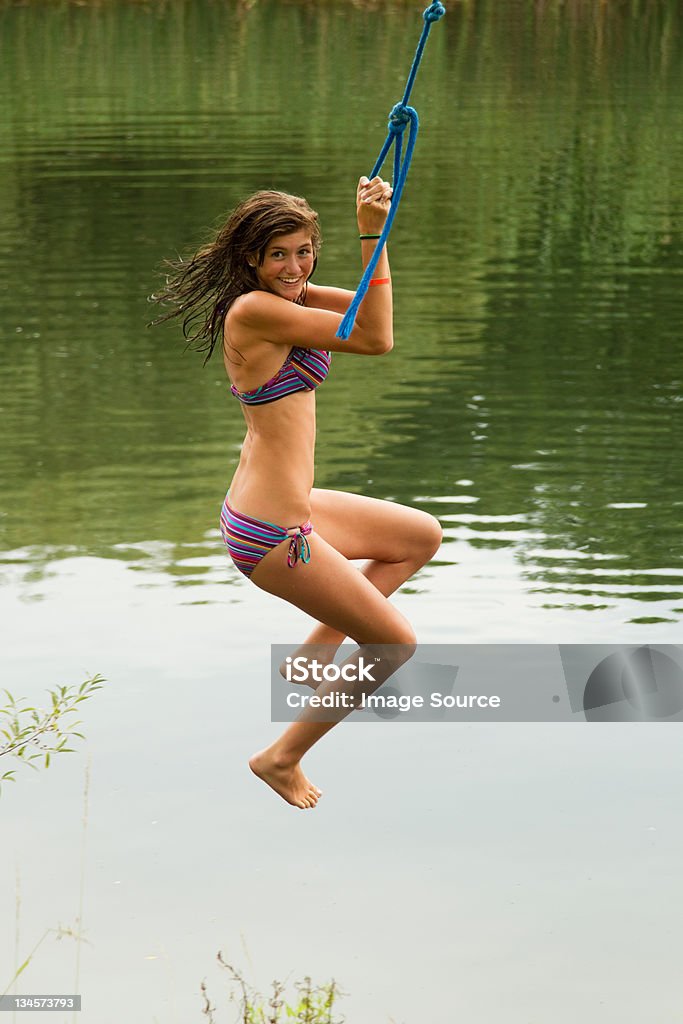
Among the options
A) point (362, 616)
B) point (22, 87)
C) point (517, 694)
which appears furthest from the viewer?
point (22, 87)

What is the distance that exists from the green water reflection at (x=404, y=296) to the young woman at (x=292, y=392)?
3296mm

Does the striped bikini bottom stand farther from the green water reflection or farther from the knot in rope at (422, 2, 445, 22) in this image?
the green water reflection

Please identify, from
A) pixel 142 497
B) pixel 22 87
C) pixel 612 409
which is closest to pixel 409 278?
pixel 612 409

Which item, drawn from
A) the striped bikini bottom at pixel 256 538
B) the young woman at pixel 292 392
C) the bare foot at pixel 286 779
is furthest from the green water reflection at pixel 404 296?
the striped bikini bottom at pixel 256 538

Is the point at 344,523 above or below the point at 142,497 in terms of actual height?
above

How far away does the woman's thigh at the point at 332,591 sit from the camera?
4355 millimetres

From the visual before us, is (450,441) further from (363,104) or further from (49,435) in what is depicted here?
(363,104)

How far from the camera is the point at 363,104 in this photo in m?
28.7

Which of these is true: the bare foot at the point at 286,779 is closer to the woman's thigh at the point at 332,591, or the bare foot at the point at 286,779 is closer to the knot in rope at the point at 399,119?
the woman's thigh at the point at 332,591

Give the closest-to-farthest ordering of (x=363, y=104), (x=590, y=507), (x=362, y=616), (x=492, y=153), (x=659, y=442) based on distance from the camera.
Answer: (x=362, y=616) → (x=590, y=507) → (x=659, y=442) → (x=492, y=153) → (x=363, y=104)

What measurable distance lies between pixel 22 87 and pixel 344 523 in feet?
95.6

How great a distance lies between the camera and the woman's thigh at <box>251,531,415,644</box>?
4355 millimetres
